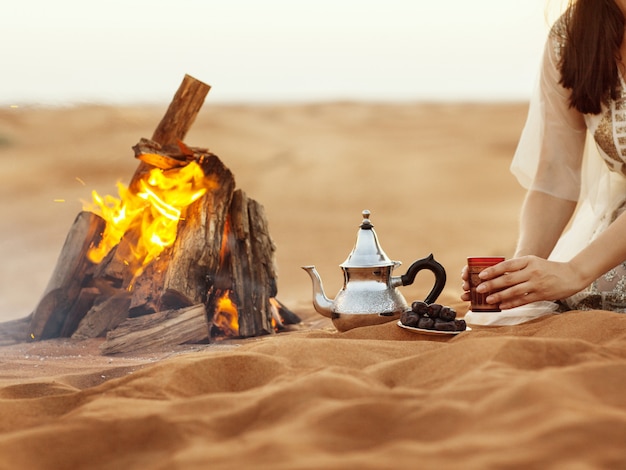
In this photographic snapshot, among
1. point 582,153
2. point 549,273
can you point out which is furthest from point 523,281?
point 582,153

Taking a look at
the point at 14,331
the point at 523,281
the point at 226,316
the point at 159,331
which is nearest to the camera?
the point at 523,281

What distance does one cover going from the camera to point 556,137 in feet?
9.20

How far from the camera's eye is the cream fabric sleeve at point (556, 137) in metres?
2.76

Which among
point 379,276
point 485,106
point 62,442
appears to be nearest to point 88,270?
point 379,276

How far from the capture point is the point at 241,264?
3395mm

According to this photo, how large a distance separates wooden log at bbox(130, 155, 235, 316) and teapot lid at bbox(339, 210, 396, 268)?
0.82 meters

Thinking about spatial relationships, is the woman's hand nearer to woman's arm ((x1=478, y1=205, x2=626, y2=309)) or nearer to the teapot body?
woman's arm ((x1=478, y1=205, x2=626, y2=309))

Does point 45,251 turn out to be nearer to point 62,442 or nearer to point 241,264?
→ point 241,264

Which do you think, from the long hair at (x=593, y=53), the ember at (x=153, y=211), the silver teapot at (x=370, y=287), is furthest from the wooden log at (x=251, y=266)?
the long hair at (x=593, y=53)

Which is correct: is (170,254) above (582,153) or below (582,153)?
below

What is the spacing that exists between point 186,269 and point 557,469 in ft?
7.38

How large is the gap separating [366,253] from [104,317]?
52.2 inches

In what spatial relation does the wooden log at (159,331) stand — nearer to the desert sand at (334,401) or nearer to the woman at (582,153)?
the desert sand at (334,401)

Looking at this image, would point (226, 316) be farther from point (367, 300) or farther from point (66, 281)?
point (367, 300)
